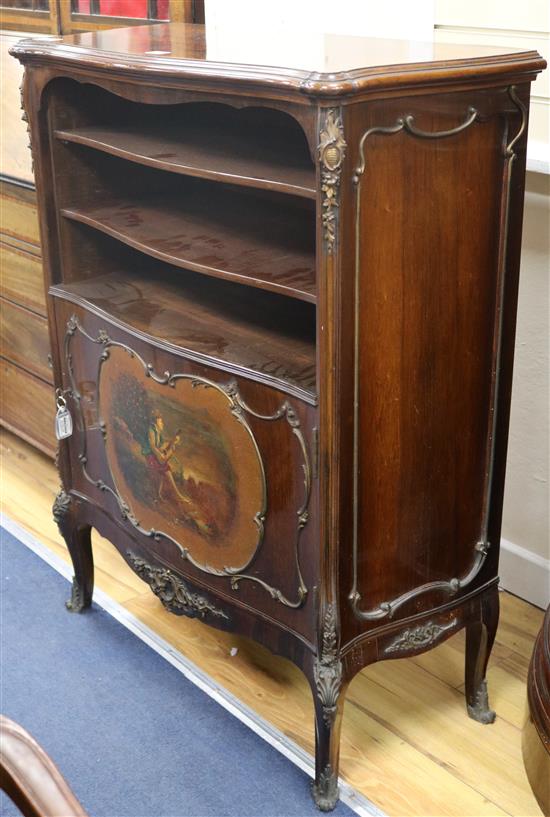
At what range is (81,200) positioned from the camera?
1.96 m

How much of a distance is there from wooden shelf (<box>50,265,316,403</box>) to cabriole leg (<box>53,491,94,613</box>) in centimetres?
50

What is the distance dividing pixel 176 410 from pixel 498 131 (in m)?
0.70

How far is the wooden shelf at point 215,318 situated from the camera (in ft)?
5.23

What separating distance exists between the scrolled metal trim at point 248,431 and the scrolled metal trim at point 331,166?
1.00ft

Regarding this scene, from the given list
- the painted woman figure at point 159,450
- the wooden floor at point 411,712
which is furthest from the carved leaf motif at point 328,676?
the painted woman figure at point 159,450

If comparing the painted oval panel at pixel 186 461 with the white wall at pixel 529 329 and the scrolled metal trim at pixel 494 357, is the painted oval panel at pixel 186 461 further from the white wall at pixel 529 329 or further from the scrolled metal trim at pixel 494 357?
the white wall at pixel 529 329

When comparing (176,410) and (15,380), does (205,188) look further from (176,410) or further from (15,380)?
(15,380)

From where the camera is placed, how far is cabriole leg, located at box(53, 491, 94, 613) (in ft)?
7.18

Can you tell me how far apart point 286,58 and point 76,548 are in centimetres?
120

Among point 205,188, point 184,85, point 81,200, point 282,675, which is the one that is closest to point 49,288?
point 81,200

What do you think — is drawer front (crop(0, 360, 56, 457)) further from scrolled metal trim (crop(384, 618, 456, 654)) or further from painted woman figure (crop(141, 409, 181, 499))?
scrolled metal trim (crop(384, 618, 456, 654))

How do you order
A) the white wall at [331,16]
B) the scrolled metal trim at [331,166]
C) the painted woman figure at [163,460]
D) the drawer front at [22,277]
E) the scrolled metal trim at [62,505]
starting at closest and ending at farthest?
the scrolled metal trim at [331,166] → the painted woman figure at [163,460] → the white wall at [331,16] → the scrolled metal trim at [62,505] → the drawer front at [22,277]

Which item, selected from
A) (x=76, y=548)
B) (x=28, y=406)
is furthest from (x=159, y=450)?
(x=28, y=406)

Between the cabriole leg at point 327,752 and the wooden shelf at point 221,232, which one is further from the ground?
the wooden shelf at point 221,232
